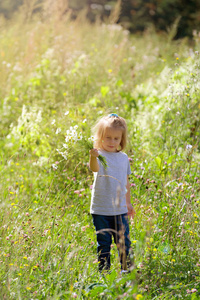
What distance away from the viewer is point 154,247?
8.49 feet

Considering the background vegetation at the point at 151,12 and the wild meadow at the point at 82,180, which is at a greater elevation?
the background vegetation at the point at 151,12

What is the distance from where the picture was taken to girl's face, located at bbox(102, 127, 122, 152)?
8.36 feet

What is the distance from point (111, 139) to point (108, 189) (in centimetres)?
33

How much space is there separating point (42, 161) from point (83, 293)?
6.15ft

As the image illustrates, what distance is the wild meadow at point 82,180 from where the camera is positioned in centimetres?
207

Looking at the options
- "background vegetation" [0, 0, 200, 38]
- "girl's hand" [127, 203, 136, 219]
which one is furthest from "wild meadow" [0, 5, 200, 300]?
"background vegetation" [0, 0, 200, 38]

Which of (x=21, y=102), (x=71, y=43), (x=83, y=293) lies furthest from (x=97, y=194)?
(x=71, y=43)

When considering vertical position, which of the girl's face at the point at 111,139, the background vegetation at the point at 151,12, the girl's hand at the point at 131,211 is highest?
the background vegetation at the point at 151,12

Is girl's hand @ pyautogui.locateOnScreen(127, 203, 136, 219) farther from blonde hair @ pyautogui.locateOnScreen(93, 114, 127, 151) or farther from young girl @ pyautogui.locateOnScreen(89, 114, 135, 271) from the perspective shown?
blonde hair @ pyautogui.locateOnScreen(93, 114, 127, 151)

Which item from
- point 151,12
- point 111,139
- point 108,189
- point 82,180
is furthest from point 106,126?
point 151,12

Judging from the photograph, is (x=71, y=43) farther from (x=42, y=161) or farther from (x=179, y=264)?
(x=179, y=264)

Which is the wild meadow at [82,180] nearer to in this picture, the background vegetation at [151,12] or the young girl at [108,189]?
the young girl at [108,189]

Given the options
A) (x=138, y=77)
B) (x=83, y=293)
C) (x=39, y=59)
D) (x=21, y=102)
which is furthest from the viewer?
(x=138, y=77)

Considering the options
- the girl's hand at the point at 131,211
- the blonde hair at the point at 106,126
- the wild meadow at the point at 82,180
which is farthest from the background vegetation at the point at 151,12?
the girl's hand at the point at 131,211
